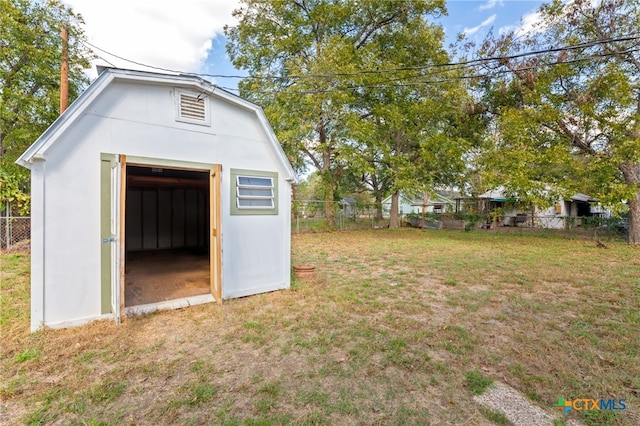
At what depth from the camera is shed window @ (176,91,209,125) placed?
4.41 m

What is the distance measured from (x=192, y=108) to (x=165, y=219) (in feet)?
24.1

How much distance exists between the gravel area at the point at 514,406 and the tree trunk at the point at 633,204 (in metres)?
13.4

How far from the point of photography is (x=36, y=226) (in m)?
3.42

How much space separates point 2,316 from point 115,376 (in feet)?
8.73

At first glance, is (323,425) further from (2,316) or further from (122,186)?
(2,316)

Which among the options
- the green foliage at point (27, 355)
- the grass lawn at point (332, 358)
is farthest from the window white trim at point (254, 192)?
the green foliage at point (27, 355)

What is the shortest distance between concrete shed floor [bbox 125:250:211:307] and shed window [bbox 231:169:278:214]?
5.23ft

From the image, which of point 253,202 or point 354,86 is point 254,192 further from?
point 354,86

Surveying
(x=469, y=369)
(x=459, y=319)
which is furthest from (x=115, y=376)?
(x=459, y=319)

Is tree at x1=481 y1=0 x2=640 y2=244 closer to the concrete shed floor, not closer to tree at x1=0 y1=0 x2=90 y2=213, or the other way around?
the concrete shed floor

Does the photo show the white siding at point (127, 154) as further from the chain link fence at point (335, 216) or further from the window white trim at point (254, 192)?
the chain link fence at point (335, 216)

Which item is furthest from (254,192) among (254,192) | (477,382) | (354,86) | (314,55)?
(314,55)

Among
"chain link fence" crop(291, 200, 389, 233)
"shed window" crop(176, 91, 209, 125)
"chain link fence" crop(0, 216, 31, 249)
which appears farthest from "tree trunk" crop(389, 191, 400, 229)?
"chain link fence" crop(0, 216, 31, 249)

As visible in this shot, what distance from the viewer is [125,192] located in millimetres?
4594
